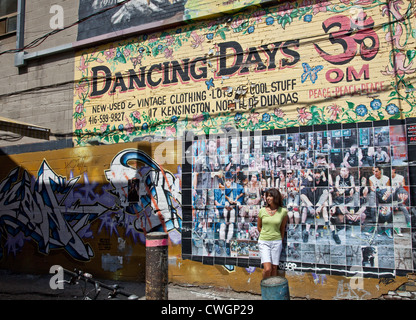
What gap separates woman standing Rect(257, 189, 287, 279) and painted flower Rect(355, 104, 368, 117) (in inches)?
65.6

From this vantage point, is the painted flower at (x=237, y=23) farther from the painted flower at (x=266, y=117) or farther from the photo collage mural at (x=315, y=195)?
the photo collage mural at (x=315, y=195)

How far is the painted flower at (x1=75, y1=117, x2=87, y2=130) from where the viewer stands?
8.04 metres

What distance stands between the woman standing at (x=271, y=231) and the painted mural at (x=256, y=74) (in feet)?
4.21

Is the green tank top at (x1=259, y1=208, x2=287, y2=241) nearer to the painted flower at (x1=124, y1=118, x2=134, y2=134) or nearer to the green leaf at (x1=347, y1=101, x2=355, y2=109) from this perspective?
the green leaf at (x1=347, y1=101, x2=355, y2=109)

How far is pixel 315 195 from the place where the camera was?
5.68m

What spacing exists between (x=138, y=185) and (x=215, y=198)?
A: 1611 millimetres

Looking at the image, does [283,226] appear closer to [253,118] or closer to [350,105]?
[253,118]

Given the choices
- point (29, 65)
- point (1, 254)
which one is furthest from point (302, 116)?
point (1, 254)

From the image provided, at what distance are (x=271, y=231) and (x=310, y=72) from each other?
2581mm

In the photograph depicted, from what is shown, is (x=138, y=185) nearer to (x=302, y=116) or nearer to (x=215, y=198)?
(x=215, y=198)

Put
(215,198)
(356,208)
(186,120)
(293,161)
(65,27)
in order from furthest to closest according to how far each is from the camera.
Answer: (65,27) < (186,120) < (215,198) < (293,161) < (356,208)

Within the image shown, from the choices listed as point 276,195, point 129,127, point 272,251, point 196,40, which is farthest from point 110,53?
point 272,251

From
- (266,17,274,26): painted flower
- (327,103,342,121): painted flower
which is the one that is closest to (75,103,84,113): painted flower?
(266,17,274,26): painted flower

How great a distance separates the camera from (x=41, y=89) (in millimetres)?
8797
